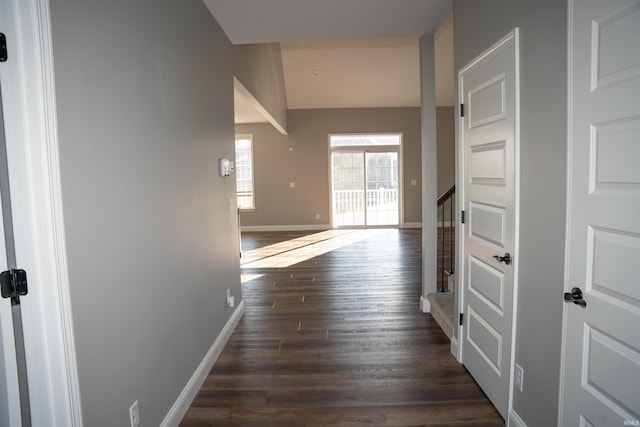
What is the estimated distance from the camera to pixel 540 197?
5.98 feet

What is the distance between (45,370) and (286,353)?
79.5 inches

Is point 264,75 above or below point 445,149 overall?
above

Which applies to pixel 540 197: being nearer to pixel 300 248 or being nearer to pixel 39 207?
pixel 39 207

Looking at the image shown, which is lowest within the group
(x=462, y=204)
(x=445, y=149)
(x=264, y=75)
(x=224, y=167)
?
(x=462, y=204)

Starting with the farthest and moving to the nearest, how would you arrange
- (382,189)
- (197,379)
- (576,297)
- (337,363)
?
1. (382,189)
2. (337,363)
3. (197,379)
4. (576,297)

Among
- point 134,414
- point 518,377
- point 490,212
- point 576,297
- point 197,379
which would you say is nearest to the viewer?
point 576,297

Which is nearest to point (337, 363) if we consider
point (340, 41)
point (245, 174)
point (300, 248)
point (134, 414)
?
point (134, 414)

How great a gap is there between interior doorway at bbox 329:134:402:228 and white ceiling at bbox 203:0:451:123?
0.94 metres

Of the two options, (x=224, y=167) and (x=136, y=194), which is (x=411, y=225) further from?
(x=136, y=194)

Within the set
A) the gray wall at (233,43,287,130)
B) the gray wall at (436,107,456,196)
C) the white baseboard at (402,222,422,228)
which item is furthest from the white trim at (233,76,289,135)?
the gray wall at (436,107,456,196)

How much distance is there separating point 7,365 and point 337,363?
2.12 m

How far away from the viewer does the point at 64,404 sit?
134 cm

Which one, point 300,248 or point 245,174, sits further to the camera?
point 245,174

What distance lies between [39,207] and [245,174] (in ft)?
29.4
